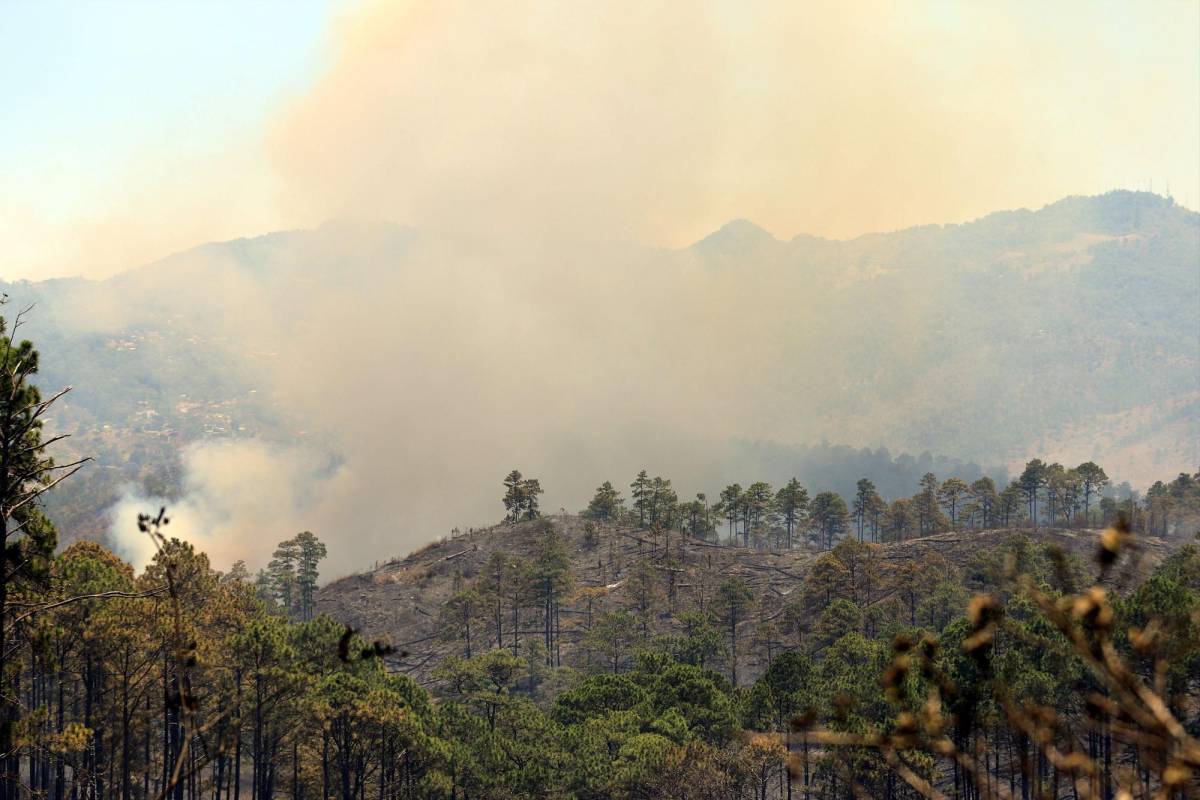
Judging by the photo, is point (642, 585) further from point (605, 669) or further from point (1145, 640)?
point (1145, 640)

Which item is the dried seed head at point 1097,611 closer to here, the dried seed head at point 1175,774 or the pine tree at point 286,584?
the dried seed head at point 1175,774

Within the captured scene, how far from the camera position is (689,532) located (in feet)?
621

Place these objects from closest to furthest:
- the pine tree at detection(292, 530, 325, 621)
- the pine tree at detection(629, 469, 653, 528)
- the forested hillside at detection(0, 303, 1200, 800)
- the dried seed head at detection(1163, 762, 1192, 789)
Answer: the dried seed head at detection(1163, 762, 1192, 789), the forested hillside at detection(0, 303, 1200, 800), the pine tree at detection(292, 530, 325, 621), the pine tree at detection(629, 469, 653, 528)

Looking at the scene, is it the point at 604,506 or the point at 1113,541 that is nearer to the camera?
the point at 1113,541

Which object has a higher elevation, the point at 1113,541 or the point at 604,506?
the point at 604,506

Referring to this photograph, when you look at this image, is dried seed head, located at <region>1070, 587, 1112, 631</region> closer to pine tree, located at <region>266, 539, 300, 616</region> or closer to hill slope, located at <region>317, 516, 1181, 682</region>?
hill slope, located at <region>317, 516, 1181, 682</region>

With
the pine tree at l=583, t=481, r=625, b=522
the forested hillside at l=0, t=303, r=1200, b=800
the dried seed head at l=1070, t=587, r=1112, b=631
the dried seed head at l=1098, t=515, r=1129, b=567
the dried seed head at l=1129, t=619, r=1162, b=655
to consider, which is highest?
the pine tree at l=583, t=481, r=625, b=522

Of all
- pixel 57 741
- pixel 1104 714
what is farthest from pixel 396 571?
pixel 1104 714

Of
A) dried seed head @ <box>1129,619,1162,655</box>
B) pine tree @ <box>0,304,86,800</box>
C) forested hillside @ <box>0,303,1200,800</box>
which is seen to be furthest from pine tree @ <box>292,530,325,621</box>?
dried seed head @ <box>1129,619,1162,655</box>

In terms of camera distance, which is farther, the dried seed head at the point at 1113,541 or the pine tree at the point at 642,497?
the pine tree at the point at 642,497

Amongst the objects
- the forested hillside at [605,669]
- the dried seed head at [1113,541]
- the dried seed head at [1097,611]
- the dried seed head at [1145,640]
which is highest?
the dried seed head at [1113,541]

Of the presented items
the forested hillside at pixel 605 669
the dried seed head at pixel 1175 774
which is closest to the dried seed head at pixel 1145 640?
the forested hillside at pixel 605 669

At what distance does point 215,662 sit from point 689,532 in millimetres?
127187

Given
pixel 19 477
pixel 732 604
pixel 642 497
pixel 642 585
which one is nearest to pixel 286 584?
pixel 642 585
